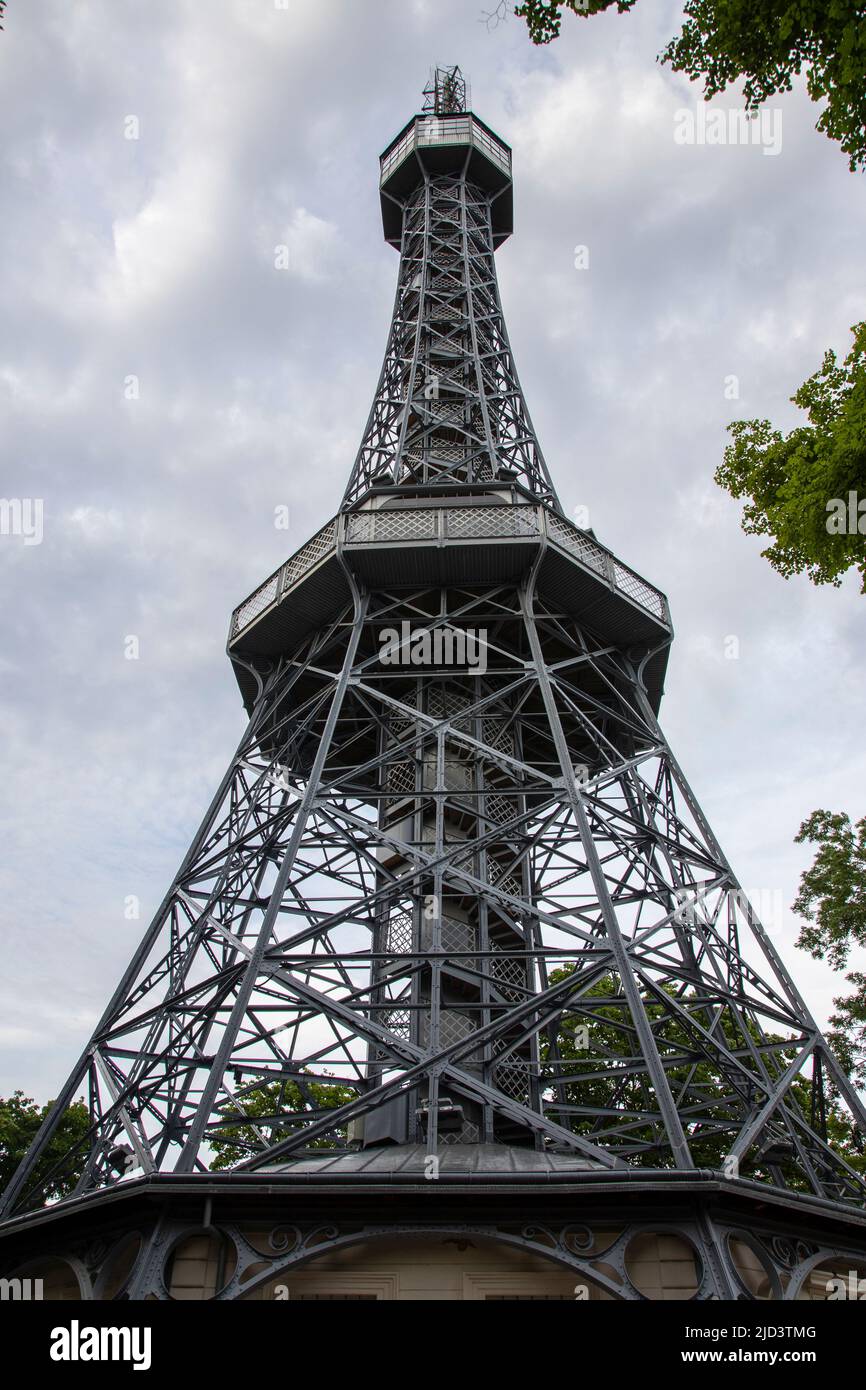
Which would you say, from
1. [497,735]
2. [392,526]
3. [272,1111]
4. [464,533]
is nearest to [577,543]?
[464,533]

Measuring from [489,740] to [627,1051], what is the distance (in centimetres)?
958

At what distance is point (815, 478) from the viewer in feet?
32.2

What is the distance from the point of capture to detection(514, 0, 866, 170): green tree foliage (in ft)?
26.7

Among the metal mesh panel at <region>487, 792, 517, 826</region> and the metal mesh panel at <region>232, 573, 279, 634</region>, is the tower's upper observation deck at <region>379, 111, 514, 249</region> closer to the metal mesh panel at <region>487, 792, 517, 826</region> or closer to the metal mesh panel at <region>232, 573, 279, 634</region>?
the metal mesh panel at <region>232, 573, 279, 634</region>

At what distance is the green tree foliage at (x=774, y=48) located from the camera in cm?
815

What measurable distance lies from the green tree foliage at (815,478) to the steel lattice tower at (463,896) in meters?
4.68

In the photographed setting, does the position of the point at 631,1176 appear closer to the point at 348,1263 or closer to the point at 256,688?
the point at 348,1263

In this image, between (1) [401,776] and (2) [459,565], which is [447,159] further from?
(1) [401,776]

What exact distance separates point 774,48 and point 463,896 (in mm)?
11782

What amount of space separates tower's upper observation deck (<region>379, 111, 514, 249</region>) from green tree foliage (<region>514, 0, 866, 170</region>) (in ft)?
80.7

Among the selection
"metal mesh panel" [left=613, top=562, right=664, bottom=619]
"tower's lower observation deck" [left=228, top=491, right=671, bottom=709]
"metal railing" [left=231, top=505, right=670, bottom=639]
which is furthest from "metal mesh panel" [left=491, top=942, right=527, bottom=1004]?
"metal mesh panel" [left=613, top=562, right=664, bottom=619]

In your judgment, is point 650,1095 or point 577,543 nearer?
point 577,543

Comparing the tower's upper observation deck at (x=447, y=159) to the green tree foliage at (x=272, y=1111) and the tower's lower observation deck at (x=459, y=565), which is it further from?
the green tree foliage at (x=272, y=1111)
